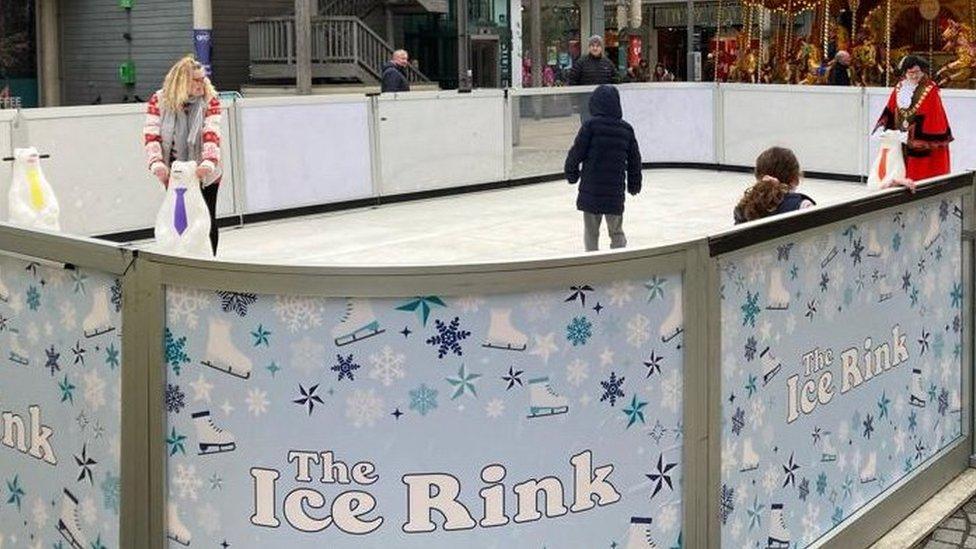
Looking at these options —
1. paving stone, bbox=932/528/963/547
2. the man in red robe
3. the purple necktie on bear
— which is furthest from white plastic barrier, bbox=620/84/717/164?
paving stone, bbox=932/528/963/547

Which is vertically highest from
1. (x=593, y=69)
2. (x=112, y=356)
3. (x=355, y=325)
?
(x=593, y=69)

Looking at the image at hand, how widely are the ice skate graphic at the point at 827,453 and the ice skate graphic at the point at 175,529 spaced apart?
82.2 inches

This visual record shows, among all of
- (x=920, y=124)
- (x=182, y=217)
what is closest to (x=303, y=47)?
(x=920, y=124)

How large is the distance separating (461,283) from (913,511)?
2.70 metres

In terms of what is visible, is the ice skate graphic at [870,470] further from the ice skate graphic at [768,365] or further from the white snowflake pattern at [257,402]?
the white snowflake pattern at [257,402]

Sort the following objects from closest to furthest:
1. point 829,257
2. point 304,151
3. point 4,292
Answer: point 4,292 < point 829,257 < point 304,151

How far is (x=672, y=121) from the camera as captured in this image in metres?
18.8

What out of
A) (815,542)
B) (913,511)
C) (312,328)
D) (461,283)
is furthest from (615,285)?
(913,511)

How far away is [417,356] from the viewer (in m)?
3.15

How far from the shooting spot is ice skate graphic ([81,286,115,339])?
346 cm

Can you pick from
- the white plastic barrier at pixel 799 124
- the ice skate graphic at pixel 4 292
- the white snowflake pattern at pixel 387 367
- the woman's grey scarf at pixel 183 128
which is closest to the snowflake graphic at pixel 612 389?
the white snowflake pattern at pixel 387 367

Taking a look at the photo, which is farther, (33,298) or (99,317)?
(33,298)

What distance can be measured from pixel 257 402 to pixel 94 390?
A: 61 cm

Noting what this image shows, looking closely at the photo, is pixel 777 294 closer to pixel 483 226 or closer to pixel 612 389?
pixel 612 389
